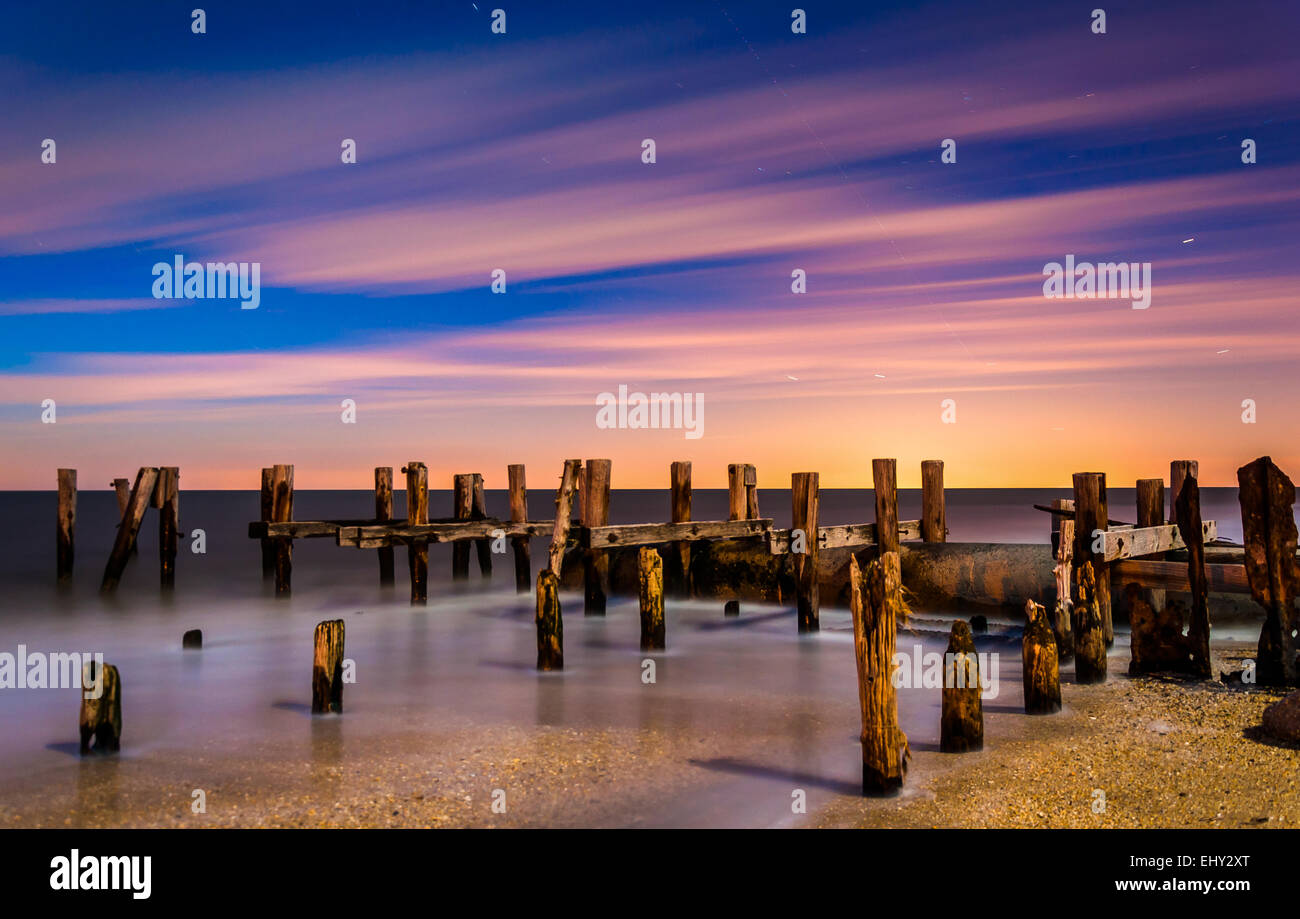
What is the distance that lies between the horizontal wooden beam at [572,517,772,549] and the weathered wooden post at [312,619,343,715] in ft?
16.1

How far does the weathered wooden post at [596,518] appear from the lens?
14.8 metres

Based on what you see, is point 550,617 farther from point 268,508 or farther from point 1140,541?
point 268,508

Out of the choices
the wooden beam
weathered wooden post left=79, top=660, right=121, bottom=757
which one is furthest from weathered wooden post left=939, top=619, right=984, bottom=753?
weathered wooden post left=79, top=660, right=121, bottom=757

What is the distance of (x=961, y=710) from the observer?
795 cm

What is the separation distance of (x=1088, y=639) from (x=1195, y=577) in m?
1.14

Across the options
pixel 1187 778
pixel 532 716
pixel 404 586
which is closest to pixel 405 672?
pixel 532 716

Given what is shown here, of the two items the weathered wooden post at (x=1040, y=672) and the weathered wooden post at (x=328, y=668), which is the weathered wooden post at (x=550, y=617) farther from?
the weathered wooden post at (x=1040, y=672)

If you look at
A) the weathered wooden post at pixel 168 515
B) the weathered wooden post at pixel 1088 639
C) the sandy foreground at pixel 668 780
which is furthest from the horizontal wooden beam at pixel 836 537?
the weathered wooden post at pixel 168 515

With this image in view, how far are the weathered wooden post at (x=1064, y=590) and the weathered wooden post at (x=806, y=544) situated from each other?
3726 millimetres

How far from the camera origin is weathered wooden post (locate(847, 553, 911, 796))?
21.9ft

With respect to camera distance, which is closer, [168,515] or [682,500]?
[682,500]

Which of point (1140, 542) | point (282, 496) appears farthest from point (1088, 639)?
point (282, 496)

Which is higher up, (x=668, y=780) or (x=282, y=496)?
(x=282, y=496)
